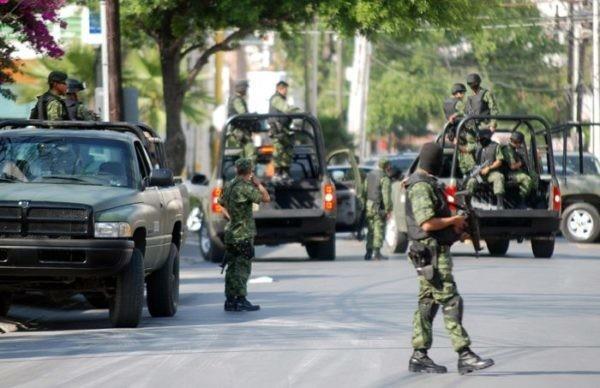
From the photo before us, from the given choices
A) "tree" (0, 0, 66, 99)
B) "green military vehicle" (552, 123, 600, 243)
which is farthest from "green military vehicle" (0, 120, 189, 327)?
"green military vehicle" (552, 123, 600, 243)

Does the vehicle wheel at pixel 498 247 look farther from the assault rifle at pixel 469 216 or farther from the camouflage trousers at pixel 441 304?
the camouflage trousers at pixel 441 304

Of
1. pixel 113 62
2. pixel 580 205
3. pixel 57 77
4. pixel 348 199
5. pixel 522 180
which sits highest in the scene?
pixel 113 62

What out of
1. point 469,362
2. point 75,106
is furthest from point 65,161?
point 469,362

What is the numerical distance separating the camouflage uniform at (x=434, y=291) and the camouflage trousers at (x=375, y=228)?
14763mm

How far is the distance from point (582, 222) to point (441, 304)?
64.6 feet

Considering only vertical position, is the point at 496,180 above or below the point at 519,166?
below

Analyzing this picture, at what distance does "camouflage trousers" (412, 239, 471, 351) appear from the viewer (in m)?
11.2

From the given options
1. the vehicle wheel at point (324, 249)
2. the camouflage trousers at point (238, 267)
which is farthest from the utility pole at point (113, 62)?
the camouflage trousers at point (238, 267)

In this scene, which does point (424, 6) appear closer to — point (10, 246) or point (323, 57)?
point (10, 246)

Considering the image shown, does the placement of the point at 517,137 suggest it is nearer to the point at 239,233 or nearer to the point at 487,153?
the point at 487,153

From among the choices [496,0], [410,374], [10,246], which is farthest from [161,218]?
[496,0]

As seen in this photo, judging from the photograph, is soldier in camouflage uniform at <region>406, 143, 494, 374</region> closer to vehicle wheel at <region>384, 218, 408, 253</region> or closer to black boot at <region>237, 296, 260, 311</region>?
black boot at <region>237, 296, 260, 311</region>

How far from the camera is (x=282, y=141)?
25438mm

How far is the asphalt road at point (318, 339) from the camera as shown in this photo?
36.7 feet
